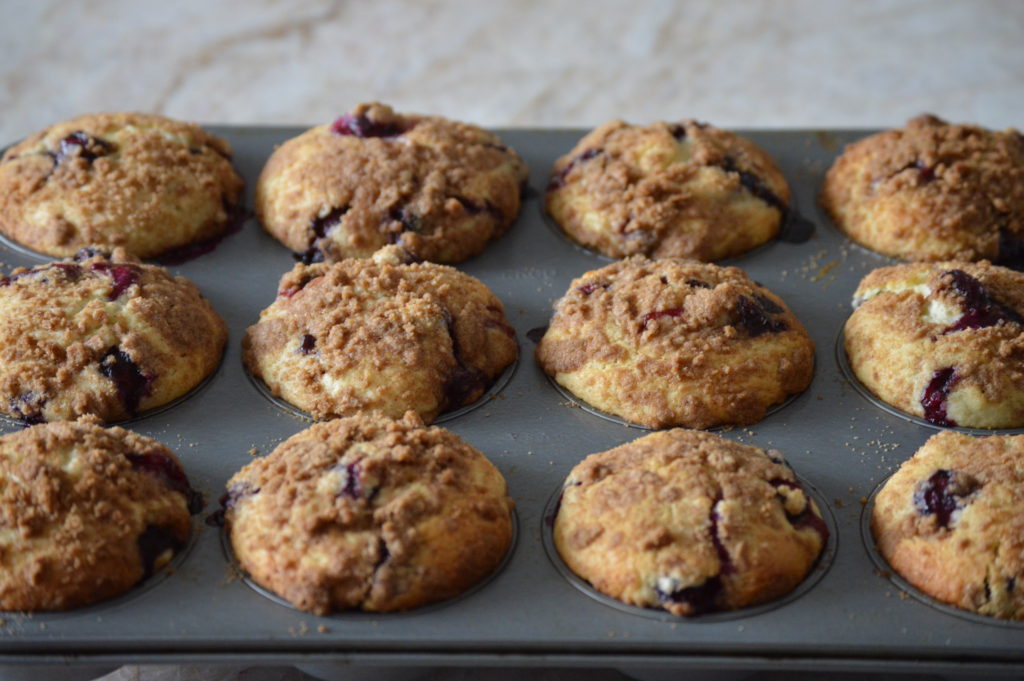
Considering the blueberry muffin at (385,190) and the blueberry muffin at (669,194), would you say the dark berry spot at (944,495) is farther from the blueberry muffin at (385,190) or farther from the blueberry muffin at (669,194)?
the blueberry muffin at (385,190)

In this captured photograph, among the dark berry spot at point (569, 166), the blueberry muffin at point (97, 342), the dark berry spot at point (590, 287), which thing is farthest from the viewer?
the dark berry spot at point (569, 166)

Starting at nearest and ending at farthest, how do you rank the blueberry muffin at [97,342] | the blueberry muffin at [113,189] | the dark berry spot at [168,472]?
the dark berry spot at [168,472] → the blueberry muffin at [97,342] → the blueberry muffin at [113,189]

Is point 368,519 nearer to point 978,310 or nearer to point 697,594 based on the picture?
point 697,594

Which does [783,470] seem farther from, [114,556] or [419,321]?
[114,556]

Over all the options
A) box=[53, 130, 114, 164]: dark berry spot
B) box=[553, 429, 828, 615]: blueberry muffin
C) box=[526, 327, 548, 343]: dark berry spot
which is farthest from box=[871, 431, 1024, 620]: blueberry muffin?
box=[53, 130, 114, 164]: dark berry spot

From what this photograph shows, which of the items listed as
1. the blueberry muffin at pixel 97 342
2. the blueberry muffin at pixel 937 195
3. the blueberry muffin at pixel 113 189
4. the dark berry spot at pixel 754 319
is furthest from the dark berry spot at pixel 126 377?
the blueberry muffin at pixel 937 195

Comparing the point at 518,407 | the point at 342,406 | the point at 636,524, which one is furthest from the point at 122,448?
the point at 636,524
